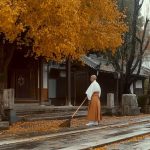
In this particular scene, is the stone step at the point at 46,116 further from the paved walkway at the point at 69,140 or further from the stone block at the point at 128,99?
the paved walkway at the point at 69,140

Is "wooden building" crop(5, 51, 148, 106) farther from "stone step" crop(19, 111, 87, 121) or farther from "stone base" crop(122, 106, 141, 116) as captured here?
"stone base" crop(122, 106, 141, 116)

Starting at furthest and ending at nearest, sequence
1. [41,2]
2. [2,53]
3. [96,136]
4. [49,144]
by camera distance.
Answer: [2,53], [41,2], [96,136], [49,144]

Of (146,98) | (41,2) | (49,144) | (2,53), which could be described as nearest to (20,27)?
(41,2)

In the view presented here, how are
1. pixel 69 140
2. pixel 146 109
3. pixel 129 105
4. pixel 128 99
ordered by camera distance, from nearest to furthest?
1. pixel 69 140
2. pixel 128 99
3. pixel 129 105
4. pixel 146 109

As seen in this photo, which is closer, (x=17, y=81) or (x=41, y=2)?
(x=41, y=2)

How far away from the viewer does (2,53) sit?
19.6 meters

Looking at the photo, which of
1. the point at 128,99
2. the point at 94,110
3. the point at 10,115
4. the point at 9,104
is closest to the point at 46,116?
the point at 10,115

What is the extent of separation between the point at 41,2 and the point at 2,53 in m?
3.93

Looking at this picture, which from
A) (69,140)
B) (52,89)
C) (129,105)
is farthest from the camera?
(52,89)

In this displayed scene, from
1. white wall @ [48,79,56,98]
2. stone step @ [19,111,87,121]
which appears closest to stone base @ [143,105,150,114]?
stone step @ [19,111,87,121]

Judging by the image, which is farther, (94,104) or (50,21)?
(94,104)

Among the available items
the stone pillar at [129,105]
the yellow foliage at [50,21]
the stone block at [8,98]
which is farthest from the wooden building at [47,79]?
the yellow foliage at [50,21]

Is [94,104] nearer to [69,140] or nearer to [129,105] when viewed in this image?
[69,140]

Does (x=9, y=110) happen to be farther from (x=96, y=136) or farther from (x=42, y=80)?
(x=42, y=80)
